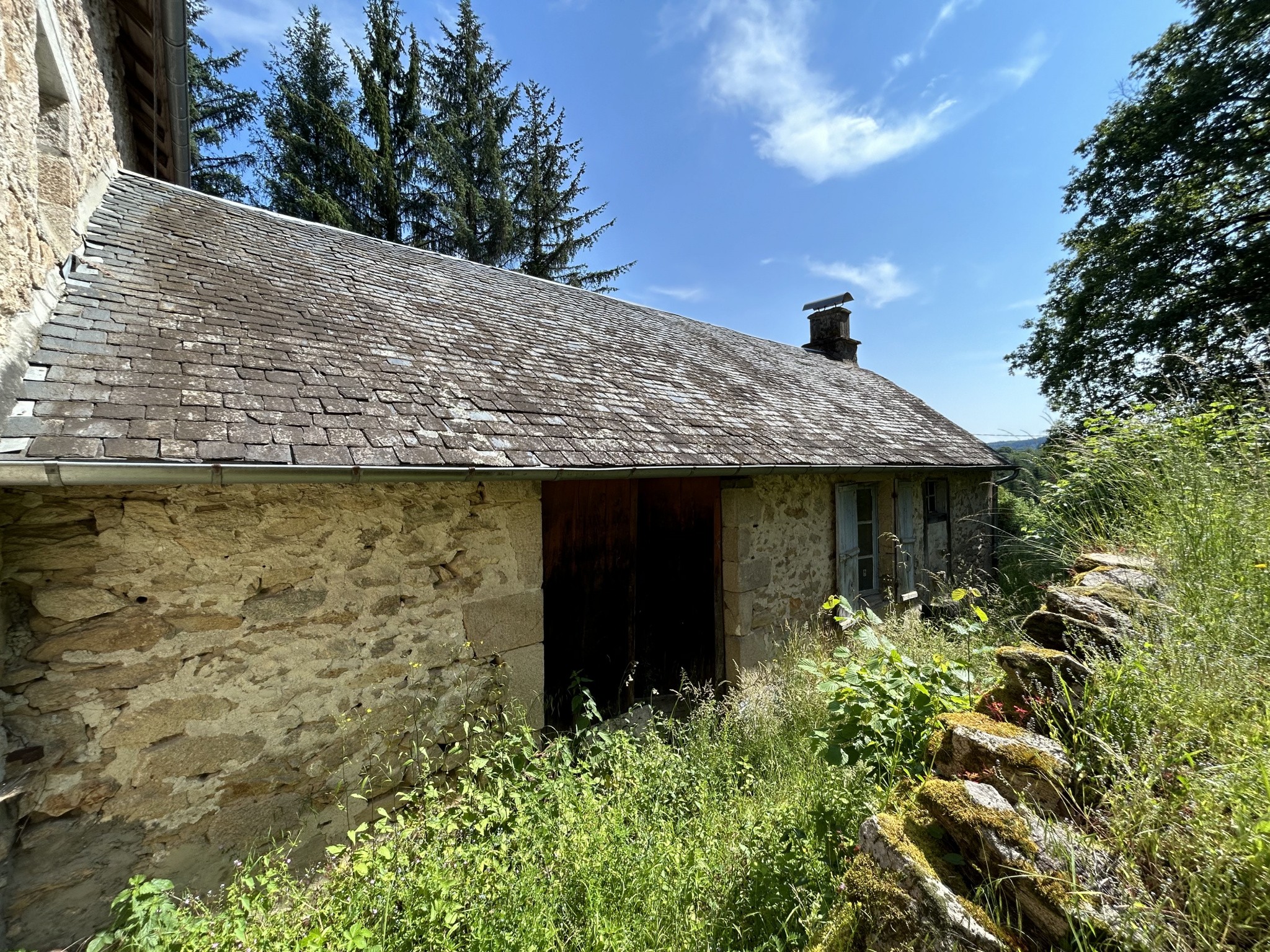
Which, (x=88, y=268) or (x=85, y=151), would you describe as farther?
(x=85, y=151)

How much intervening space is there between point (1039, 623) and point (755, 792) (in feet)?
5.89

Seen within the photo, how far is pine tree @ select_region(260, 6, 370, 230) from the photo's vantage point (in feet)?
41.1

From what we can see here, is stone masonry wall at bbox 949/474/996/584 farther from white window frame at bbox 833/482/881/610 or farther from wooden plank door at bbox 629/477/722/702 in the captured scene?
wooden plank door at bbox 629/477/722/702

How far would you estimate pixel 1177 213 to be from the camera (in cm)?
1021

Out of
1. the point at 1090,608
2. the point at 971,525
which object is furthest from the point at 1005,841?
the point at 971,525

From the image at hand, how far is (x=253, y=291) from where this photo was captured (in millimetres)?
3840

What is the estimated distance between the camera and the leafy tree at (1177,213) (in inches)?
369

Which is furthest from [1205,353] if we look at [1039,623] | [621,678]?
[621,678]

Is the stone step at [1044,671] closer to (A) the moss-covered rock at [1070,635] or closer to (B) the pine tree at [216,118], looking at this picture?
(A) the moss-covered rock at [1070,635]

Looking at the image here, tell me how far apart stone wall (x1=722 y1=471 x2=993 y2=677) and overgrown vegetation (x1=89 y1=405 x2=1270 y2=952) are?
4.97 ft

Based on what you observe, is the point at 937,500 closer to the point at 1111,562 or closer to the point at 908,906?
the point at 1111,562

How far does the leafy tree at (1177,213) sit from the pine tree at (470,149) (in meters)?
15.0

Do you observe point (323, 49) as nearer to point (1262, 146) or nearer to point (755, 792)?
point (755, 792)

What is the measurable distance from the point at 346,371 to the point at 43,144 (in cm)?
220
